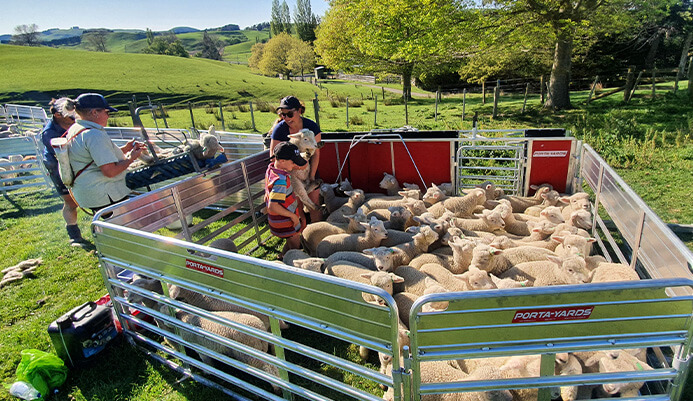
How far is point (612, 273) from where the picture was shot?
3908mm

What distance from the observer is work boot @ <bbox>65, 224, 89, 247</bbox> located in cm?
700

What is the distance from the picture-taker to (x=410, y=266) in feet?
15.0

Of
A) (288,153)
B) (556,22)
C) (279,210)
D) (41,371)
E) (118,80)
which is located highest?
(556,22)

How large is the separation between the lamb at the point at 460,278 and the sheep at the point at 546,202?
7.90 ft

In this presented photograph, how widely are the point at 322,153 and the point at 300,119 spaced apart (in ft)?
5.70

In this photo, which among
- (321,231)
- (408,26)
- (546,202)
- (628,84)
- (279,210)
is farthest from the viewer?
(408,26)

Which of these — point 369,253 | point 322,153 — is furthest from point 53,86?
point 369,253

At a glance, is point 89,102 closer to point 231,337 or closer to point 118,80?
point 231,337

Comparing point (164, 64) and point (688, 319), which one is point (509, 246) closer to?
point (688, 319)

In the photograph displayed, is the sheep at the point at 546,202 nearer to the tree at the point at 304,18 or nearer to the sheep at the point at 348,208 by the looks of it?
the sheep at the point at 348,208

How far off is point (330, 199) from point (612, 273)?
4321mm

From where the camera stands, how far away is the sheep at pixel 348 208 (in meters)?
6.23

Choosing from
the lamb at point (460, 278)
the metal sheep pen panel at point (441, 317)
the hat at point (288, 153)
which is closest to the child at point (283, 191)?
the hat at point (288, 153)

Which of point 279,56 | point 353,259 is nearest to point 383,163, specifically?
point 353,259
